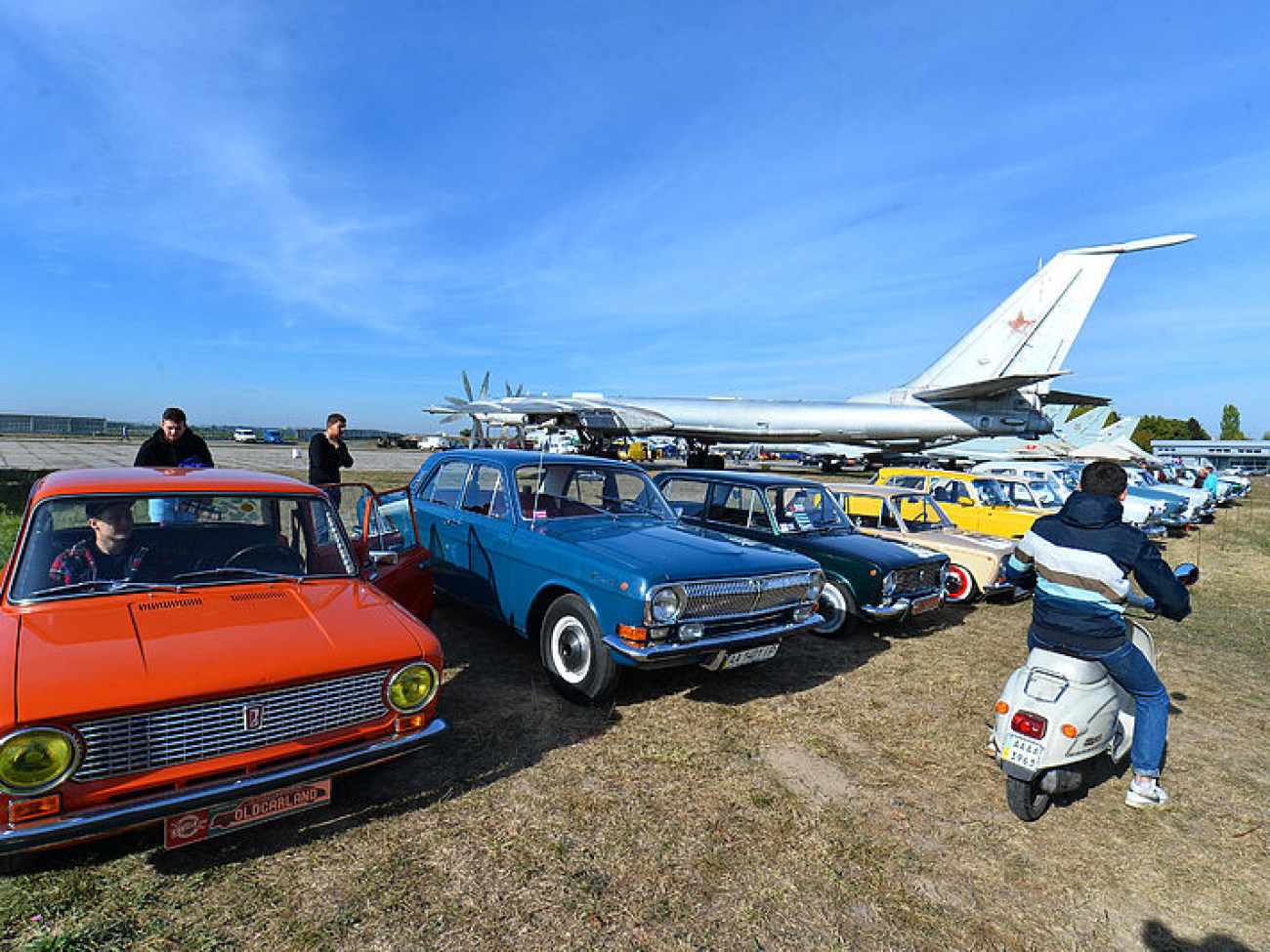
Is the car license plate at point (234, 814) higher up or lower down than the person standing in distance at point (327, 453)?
lower down

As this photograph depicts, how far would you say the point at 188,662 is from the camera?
2.66 metres

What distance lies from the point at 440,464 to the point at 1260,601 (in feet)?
40.7

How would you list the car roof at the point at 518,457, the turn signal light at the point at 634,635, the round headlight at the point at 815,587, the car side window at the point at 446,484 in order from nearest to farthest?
the turn signal light at the point at 634,635 → the round headlight at the point at 815,587 → the car roof at the point at 518,457 → the car side window at the point at 446,484

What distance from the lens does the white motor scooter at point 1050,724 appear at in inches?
132

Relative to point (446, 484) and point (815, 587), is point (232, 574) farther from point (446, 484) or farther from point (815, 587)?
point (815, 587)

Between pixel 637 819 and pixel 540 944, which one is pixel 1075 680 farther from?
pixel 540 944

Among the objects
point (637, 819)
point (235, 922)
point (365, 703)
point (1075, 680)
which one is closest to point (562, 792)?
point (637, 819)

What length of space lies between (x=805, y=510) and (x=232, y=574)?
5.92 m

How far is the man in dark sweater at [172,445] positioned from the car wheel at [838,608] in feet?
20.9

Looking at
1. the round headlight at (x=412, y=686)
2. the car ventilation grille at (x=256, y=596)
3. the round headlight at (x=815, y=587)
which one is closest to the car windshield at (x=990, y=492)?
the round headlight at (x=815, y=587)

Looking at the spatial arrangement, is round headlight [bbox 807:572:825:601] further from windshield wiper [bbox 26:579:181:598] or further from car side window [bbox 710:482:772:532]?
windshield wiper [bbox 26:579:181:598]

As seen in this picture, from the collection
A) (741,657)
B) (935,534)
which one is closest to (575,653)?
(741,657)

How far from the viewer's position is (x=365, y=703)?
3004 mm

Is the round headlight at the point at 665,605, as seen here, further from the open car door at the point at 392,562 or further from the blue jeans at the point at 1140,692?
the blue jeans at the point at 1140,692
